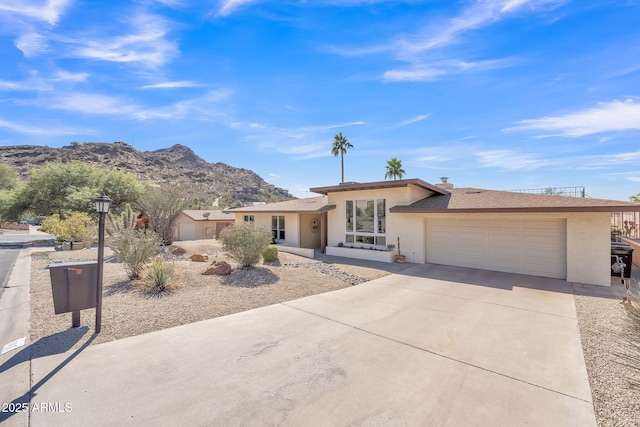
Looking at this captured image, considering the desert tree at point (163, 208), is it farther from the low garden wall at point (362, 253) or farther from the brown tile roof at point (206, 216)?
the low garden wall at point (362, 253)

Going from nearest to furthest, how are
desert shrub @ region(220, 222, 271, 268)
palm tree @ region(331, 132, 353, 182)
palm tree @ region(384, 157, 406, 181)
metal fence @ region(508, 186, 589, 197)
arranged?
desert shrub @ region(220, 222, 271, 268), metal fence @ region(508, 186, 589, 197), palm tree @ region(384, 157, 406, 181), palm tree @ region(331, 132, 353, 182)

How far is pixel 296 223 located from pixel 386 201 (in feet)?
21.8

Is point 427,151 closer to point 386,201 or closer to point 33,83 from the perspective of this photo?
point 386,201

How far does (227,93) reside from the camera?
16.2 m

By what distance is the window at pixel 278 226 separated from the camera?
2062cm

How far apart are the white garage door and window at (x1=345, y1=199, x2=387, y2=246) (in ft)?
7.89

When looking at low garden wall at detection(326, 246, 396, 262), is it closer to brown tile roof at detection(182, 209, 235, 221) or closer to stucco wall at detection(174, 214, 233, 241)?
brown tile roof at detection(182, 209, 235, 221)

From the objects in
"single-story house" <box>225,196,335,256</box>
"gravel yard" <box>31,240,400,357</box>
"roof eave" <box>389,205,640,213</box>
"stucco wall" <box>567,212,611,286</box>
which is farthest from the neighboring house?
"stucco wall" <box>567,212,611,286</box>

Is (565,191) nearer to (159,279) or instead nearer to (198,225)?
(159,279)

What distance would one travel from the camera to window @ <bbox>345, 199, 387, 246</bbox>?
15305mm

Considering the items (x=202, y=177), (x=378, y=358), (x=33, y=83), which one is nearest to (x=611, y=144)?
(x=378, y=358)

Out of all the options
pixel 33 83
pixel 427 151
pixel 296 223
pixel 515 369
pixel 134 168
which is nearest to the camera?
pixel 515 369

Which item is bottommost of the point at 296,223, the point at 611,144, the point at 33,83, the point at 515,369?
the point at 515,369

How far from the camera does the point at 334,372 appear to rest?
4.29 m
